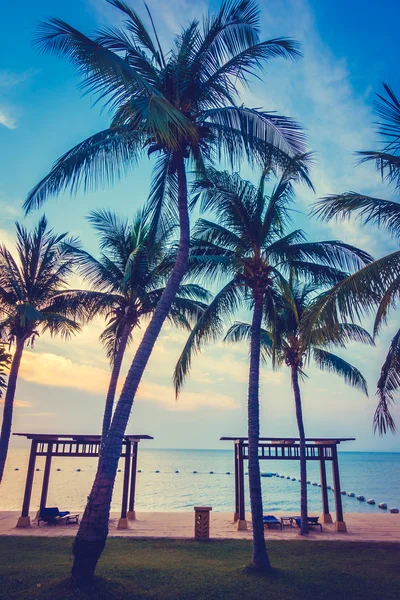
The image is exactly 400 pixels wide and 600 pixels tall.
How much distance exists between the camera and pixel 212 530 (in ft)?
49.7

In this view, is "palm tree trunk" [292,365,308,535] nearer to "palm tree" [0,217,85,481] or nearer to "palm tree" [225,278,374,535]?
"palm tree" [225,278,374,535]

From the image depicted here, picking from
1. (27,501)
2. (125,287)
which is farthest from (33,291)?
(27,501)

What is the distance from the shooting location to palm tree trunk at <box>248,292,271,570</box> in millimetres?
8766

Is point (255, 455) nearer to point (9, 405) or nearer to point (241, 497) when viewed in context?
point (241, 497)

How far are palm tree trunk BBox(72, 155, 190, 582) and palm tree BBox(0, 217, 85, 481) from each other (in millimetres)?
7274

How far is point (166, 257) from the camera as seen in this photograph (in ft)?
47.6

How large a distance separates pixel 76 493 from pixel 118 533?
3362 cm

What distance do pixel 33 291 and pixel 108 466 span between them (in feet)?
31.5

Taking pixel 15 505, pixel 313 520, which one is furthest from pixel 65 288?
pixel 15 505

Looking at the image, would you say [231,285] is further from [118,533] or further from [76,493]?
[76,493]

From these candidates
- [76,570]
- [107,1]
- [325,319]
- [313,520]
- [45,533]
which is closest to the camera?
[76,570]

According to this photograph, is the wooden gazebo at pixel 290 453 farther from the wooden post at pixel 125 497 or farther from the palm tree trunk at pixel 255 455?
the palm tree trunk at pixel 255 455

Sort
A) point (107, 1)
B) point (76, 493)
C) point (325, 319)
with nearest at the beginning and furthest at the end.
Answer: point (107, 1)
point (325, 319)
point (76, 493)

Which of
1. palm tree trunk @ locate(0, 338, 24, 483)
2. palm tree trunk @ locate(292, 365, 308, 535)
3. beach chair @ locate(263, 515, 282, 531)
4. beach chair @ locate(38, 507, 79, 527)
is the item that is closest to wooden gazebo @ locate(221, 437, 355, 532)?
palm tree trunk @ locate(292, 365, 308, 535)
